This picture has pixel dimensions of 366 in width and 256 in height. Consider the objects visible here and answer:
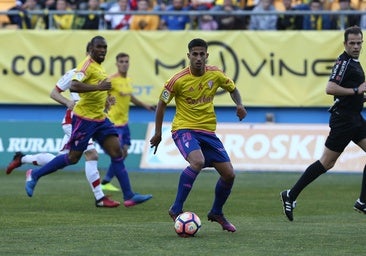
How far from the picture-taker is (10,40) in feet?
75.9

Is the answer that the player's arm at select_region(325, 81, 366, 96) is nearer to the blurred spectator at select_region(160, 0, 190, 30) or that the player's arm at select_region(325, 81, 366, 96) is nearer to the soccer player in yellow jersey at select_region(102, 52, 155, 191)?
the soccer player in yellow jersey at select_region(102, 52, 155, 191)

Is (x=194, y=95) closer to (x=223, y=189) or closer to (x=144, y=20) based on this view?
(x=223, y=189)

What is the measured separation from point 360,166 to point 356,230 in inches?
377

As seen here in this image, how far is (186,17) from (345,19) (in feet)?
11.8

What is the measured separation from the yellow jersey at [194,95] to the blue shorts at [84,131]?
301 centimetres

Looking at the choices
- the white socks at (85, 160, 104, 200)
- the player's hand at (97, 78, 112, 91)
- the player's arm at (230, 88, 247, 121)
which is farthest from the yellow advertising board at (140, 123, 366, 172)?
the player's arm at (230, 88, 247, 121)

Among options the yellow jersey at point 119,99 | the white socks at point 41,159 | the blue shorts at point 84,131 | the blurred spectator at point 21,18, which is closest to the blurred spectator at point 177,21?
the blurred spectator at point 21,18

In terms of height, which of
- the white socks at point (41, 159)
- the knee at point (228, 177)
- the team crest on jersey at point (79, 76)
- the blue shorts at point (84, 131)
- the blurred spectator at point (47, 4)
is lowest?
the white socks at point (41, 159)

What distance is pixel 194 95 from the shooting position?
11180mm

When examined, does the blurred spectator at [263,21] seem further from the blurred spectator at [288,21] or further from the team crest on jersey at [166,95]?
the team crest on jersey at [166,95]

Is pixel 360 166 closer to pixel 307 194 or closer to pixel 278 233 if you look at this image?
pixel 307 194

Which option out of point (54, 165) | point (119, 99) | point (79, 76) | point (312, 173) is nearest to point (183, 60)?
point (119, 99)

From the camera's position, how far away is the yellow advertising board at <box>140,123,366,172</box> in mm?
20953

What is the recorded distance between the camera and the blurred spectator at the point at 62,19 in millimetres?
23625
